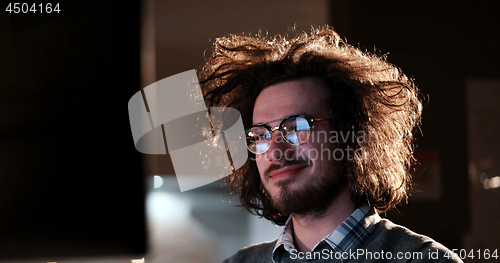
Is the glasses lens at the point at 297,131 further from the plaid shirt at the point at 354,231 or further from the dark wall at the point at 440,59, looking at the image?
the dark wall at the point at 440,59

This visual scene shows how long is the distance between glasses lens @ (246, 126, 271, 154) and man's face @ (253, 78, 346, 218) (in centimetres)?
2

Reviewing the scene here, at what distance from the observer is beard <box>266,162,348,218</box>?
4.93 ft

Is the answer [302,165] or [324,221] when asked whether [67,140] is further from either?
[324,221]

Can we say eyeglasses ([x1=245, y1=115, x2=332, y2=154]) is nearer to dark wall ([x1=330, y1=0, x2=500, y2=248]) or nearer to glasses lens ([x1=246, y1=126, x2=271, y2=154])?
glasses lens ([x1=246, y1=126, x2=271, y2=154])

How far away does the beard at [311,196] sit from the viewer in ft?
4.93

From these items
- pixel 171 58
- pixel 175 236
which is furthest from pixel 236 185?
pixel 171 58

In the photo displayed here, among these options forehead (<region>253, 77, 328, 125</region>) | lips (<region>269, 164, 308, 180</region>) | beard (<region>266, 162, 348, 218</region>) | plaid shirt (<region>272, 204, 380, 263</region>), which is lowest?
plaid shirt (<region>272, 204, 380, 263</region>)

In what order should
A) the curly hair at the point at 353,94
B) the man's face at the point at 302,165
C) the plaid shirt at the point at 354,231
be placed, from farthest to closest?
1. the curly hair at the point at 353,94
2. the man's face at the point at 302,165
3. the plaid shirt at the point at 354,231

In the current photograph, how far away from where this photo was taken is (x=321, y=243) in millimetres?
1478

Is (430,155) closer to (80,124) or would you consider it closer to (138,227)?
(138,227)

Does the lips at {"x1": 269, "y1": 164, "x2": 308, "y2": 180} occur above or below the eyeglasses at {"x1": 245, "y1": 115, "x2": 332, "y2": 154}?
below

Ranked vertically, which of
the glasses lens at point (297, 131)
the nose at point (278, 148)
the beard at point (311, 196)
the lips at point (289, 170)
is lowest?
the beard at point (311, 196)

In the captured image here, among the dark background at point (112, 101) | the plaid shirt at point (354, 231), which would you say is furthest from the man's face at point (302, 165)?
the dark background at point (112, 101)

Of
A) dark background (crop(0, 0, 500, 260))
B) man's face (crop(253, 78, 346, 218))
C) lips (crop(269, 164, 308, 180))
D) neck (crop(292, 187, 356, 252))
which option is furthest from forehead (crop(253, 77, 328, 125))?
dark background (crop(0, 0, 500, 260))
